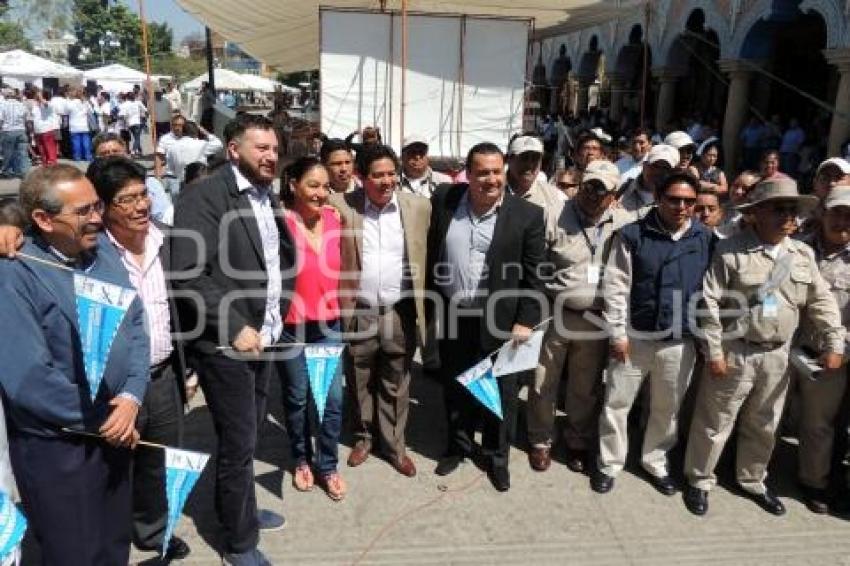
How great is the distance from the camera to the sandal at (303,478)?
357 cm

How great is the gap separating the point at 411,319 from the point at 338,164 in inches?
46.2

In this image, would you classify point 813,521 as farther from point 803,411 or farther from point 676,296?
point 676,296

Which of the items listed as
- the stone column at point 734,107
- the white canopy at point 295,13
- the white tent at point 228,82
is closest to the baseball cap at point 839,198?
the white canopy at point 295,13

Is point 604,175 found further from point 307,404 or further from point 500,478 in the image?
point 307,404

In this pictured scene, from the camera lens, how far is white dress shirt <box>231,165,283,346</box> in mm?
2697

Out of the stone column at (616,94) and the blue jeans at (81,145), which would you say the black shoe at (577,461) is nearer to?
the blue jeans at (81,145)

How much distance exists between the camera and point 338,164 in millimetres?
4137

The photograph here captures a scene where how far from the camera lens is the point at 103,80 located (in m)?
26.6

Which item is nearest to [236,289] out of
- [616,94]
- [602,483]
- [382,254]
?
[382,254]

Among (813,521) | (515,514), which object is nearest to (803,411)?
(813,521)

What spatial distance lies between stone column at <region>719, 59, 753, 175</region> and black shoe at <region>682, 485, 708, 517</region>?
1152 cm

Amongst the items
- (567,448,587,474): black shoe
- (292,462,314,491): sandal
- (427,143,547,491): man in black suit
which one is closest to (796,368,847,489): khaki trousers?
(567,448,587,474): black shoe

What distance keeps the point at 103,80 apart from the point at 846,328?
2932 cm

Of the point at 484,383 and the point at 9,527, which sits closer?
the point at 9,527
